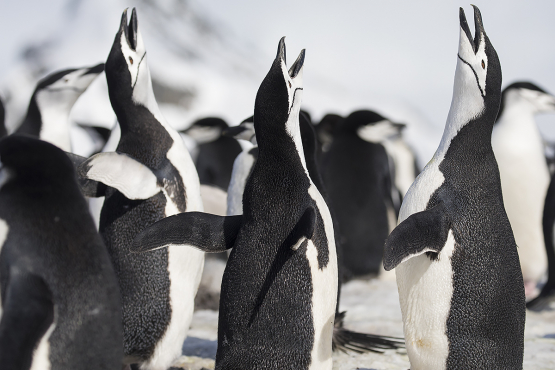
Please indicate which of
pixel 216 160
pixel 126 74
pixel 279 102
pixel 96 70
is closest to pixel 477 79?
pixel 279 102

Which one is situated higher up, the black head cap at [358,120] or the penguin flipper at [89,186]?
the black head cap at [358,120]

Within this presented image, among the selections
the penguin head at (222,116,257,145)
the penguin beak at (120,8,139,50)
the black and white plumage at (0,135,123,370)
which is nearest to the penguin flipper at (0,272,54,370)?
the black and white plumage at (0,135,123,370)

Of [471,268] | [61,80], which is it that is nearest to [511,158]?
[471,268]

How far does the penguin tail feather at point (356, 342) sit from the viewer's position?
8.71 feet

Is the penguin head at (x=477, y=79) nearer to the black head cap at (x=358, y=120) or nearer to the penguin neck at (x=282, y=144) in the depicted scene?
the penguin neck at (x=282, y=144)

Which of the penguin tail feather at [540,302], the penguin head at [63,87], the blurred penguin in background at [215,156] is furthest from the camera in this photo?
the blurred penguin in background at [215,156]

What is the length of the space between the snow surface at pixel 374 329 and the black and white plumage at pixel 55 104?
184 cm

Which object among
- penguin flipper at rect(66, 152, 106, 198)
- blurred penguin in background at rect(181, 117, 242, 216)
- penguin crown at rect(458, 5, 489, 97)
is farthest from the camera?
blurred penguin in background at rect(181, 117, 242, 216)

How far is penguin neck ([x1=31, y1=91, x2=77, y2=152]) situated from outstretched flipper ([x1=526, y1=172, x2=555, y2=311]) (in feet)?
11.5

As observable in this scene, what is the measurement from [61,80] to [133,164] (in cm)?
243

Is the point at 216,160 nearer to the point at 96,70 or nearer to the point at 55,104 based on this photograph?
the point at 55,104

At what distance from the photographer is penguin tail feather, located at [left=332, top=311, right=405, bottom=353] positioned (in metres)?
2.66

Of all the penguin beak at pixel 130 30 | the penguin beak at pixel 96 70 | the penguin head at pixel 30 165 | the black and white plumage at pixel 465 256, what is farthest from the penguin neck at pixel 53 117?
the black and white plumage at pixel 465 256

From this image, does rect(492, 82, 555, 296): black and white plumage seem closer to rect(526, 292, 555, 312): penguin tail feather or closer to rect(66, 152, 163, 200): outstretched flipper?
rect(526, 292, 555, 312): penguin tail feather
